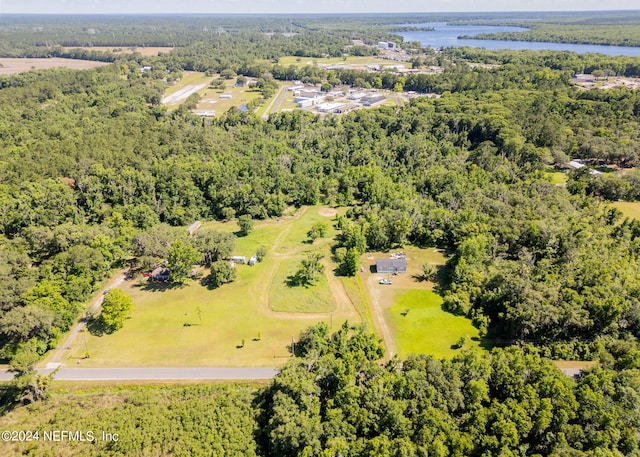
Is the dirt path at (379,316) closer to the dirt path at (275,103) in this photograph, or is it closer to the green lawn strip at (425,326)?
the green lawn strip at (425,326)

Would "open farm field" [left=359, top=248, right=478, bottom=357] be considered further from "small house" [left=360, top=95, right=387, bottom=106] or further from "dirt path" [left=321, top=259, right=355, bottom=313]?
"small house" [left=360, top=95, right=387, bottom=106]

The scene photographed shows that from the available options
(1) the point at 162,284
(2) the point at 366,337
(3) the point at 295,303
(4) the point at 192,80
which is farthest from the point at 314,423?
(4) the point at 192,80

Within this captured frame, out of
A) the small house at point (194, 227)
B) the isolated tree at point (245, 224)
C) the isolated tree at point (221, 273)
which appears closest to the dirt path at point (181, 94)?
the small house at point (194, 227)

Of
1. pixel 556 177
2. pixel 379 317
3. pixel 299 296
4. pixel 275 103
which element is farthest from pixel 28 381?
pixel 275 103

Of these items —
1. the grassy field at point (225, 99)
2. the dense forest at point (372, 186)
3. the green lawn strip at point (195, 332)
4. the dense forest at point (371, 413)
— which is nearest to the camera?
the dense forest at point (371, 413)

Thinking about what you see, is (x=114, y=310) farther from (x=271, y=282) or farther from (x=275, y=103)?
(x=275, y=103)

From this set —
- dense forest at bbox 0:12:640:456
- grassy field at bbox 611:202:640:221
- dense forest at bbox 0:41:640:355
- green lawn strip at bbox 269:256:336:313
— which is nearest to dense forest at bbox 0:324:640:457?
dense forest at bbox 0:12:640:456
